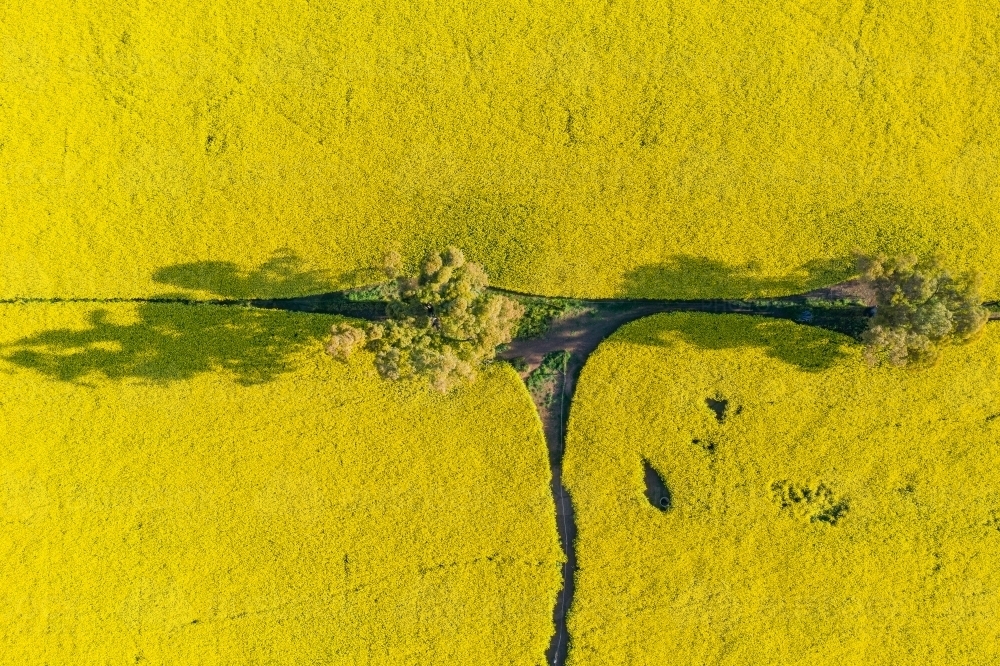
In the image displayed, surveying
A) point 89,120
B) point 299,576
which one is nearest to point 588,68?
point 89,120

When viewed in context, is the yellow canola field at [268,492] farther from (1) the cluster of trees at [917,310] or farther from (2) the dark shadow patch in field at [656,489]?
(1) the cluster of trees at [917,310]

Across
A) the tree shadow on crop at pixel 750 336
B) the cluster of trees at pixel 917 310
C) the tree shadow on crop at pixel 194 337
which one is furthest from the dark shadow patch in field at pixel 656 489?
the tree shadow on crop at pixel 194 337

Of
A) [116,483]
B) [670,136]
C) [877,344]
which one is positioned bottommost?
[116,483]

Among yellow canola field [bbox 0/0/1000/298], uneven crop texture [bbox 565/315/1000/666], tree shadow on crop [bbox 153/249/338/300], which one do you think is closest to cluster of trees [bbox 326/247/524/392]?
yellow canola field [bbox 0/0/1000/298]

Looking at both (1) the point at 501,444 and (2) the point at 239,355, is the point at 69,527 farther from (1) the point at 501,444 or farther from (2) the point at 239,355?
(1) the point at 501,444

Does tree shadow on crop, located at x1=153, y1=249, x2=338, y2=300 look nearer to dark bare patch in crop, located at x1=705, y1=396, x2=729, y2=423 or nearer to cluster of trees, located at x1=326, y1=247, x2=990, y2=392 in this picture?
cluster of trees, located at x1=326, y1=247, x2=990, y2=392

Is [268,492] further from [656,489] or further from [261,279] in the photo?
[656,489]
